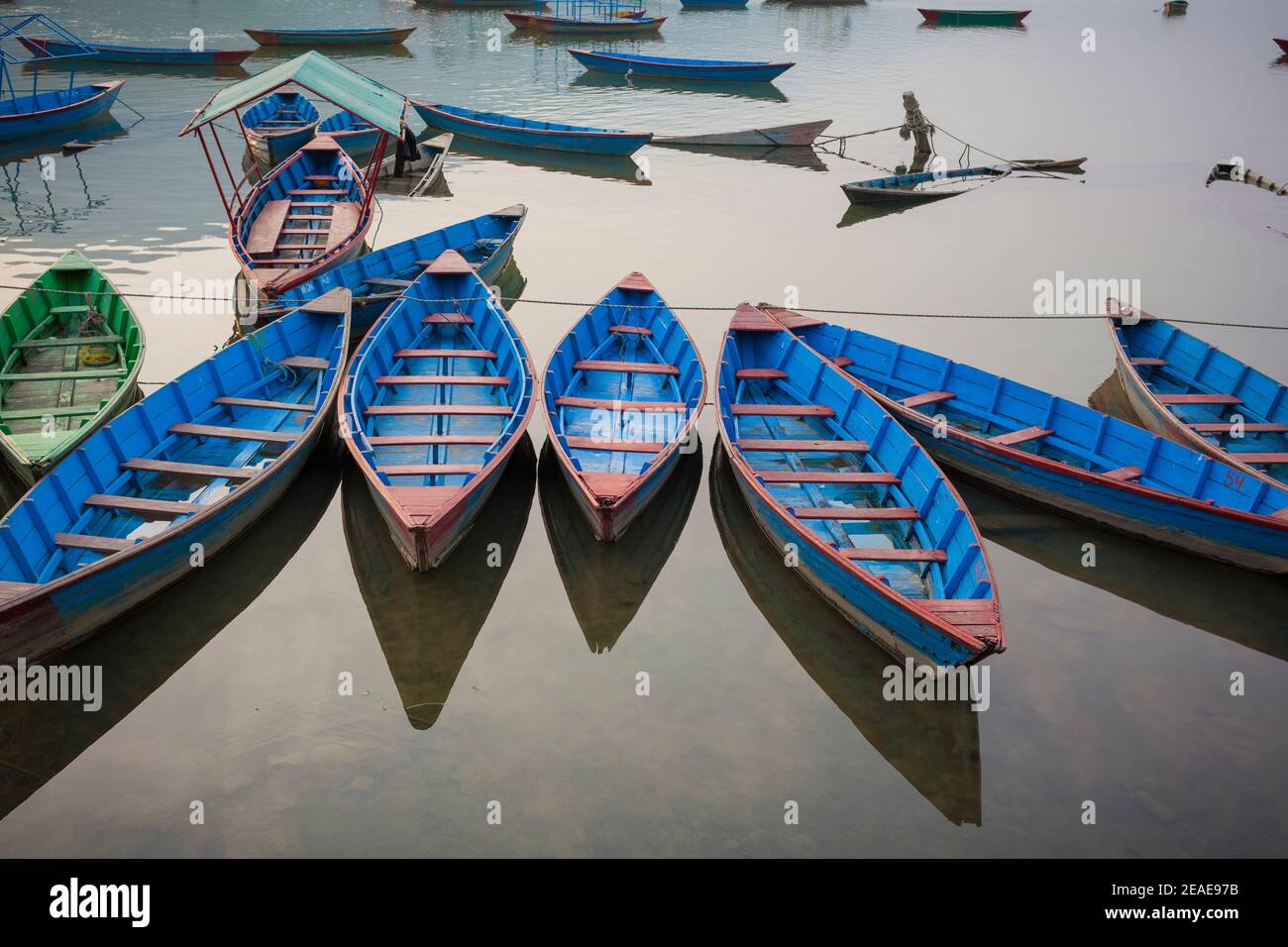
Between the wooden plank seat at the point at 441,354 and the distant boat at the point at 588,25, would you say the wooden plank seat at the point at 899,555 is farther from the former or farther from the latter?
the distant boat at the point at 588,25

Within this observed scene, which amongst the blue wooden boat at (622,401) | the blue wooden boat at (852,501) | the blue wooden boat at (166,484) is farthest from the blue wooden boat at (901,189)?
the blue wooden boat at (166,484)

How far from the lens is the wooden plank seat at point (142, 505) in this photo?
33.1 feet

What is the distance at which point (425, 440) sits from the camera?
1154 centimetres

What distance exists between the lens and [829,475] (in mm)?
11312

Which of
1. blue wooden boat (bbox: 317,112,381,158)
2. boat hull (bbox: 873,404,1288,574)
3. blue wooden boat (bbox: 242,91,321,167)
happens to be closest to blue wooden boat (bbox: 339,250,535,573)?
boat hull (bbox: 873,404,1288,574)

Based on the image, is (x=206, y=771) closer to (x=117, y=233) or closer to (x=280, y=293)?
(x=280, y=293)

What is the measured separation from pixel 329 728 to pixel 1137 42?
56121 millimetres

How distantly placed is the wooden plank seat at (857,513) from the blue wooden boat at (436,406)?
361 centimetres

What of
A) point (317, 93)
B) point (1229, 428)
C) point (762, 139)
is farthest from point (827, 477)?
point (762, 139)

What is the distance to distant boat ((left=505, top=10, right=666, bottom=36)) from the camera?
1774 inches

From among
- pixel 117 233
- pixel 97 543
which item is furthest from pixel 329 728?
pixel 117 233

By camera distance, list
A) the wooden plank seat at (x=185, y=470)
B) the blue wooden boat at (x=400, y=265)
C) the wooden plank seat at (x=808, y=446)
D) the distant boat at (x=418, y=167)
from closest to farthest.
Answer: the wooden plank seat at (x=185, y=470), the wooden plank seat at (x=808, y=446), the blue wooden boat at (x=400, y=265), the distant boat at (x=418, y=167)

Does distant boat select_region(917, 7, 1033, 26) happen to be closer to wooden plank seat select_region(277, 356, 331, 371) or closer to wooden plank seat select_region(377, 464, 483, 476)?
wooden plank seat select_region(277, 356, 331, 371)

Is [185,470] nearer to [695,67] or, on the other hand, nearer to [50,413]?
[50,413]
